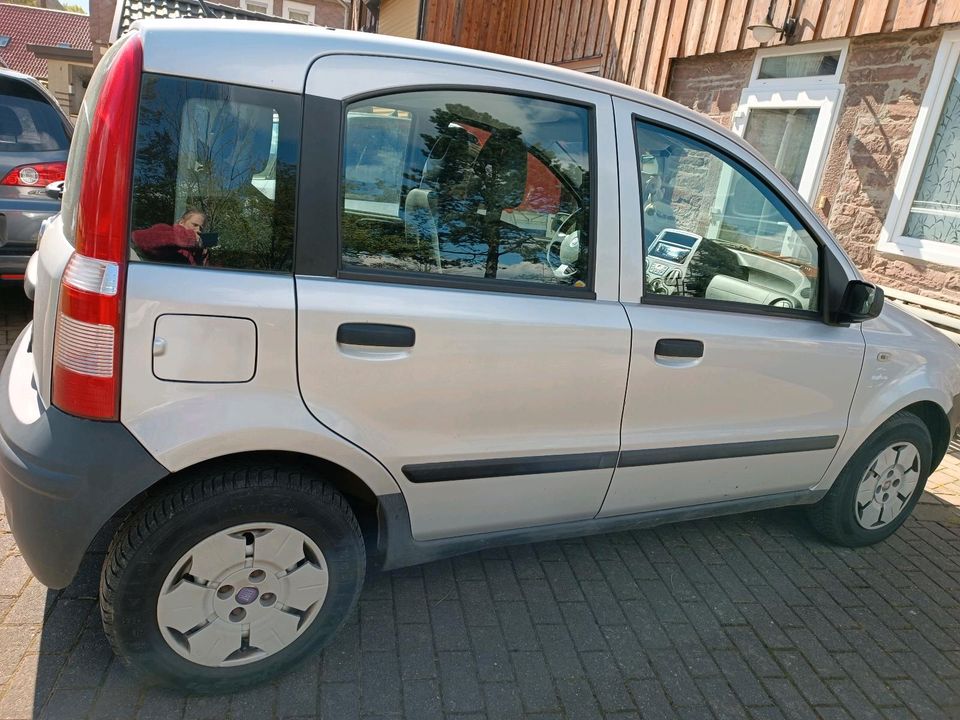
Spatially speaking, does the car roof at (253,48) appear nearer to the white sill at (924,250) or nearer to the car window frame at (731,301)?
the car window frame at (731,301)

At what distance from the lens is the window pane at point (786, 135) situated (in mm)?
5938

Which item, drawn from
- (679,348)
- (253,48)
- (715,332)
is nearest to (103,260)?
(253,48)

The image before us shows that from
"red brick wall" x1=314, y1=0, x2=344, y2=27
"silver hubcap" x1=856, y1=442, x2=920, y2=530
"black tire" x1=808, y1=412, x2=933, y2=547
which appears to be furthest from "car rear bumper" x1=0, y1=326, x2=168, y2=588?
"red brick wall" x1=314, y1=0, x2=344, y2=27

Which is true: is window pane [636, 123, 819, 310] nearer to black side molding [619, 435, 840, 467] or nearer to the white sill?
black side molding [619, 435, 840, 467]

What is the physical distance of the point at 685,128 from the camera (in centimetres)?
239

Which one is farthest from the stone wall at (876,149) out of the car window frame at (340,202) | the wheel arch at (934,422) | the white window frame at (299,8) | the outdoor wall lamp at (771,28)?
the white window frame at (299,8)

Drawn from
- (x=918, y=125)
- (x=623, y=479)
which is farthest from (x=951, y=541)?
(x=918, y=125)

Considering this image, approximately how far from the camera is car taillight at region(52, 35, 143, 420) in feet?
5.32

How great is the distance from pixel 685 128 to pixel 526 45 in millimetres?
9028

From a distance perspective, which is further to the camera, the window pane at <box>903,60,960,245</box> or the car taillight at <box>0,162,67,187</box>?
the window pane at <box>903,60,960,245</box>

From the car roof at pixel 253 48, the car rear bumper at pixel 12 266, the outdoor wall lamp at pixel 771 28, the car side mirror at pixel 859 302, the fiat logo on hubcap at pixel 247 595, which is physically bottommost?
the fiat logo on hubcap at pixel 247 595

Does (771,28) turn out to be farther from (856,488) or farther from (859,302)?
(856,488)

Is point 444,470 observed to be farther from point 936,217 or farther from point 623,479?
point 936,217

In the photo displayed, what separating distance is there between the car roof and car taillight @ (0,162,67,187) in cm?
316
